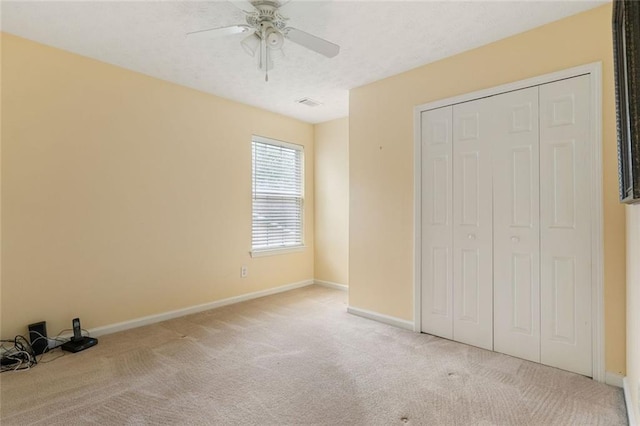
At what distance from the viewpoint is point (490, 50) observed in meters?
2.74

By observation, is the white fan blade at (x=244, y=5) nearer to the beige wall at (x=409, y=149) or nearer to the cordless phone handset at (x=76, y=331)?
the beige wall at (x=409, y=149)

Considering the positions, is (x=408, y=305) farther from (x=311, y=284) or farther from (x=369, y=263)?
(x=311, y=284)

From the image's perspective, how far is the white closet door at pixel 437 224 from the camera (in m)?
2.98

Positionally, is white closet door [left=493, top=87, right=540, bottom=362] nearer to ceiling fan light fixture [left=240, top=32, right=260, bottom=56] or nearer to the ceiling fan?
the ceiling fan

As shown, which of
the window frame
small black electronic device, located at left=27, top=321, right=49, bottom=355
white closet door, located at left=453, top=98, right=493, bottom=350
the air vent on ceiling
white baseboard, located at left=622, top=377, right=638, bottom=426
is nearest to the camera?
white baseboard, located at left=622, top=377, right=638, bottom=426

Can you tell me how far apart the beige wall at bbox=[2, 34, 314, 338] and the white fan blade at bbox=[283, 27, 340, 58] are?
2.04 metres

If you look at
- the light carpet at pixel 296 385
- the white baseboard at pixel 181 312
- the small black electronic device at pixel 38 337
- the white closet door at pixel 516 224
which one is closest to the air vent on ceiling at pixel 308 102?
the white closet door at pixel 516 224

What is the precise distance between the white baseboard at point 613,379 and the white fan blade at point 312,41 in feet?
9.33

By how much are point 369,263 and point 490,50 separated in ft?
7.52

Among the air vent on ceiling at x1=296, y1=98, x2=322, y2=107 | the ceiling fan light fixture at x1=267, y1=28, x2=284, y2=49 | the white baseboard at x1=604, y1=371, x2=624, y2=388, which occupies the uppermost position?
the air vent on ceiling at x1=296, y1=98, x2=322, y2=107

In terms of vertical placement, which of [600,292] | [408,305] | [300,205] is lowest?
[408,305]

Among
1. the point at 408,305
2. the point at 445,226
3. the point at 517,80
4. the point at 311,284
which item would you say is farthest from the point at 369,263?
the point at 517,80

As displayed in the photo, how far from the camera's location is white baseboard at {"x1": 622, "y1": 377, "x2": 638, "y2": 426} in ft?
5.56

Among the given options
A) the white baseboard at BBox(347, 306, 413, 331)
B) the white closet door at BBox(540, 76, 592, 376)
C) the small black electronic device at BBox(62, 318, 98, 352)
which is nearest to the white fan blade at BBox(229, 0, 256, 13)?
the white closet door at BBox(540, 76, 592, 376)
